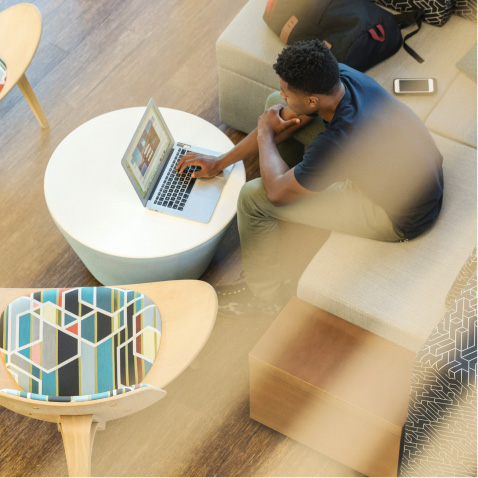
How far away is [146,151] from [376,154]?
0.74m

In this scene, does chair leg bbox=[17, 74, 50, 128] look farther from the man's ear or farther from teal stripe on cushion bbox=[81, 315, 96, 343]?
the man's ear

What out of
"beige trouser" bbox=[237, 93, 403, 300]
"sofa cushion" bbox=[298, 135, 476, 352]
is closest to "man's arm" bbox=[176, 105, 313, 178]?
"beige trouser" bbox=[237, 93, 403, 300]

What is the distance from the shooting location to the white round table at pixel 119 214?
2045mm

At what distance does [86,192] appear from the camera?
7.02ft

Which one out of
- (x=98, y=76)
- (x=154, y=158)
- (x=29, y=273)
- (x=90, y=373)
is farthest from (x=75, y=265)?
(x=98, y=76)

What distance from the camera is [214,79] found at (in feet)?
9.88

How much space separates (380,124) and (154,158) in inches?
29.8

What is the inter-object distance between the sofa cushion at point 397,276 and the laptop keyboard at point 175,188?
49cm

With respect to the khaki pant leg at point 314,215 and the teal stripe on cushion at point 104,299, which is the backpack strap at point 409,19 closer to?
the khaki pant leg at point 314,215

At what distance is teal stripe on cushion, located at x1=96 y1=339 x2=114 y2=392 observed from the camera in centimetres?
176

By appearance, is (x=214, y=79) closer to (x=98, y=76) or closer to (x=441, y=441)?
(x=98, y=76)

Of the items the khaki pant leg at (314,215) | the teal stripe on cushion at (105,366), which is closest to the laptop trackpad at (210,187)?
the khaki pant leg at (314,215)

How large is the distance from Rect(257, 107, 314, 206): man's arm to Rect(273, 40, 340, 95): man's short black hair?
26 cm

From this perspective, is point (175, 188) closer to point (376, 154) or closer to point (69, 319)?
point (69, 319)
